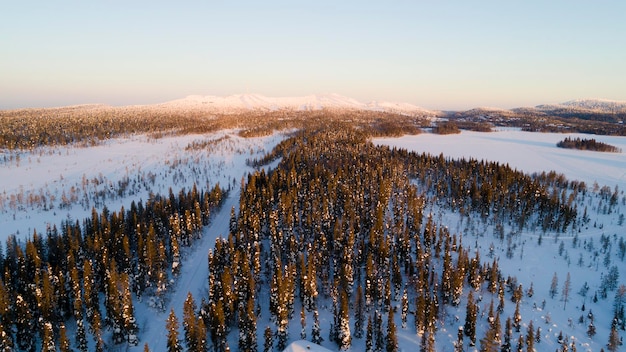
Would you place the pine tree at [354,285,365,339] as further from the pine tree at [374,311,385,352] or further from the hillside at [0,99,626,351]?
the pine tree at [374,311,385,352]

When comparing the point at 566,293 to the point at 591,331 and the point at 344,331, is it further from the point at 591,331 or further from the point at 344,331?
the point at 344,331

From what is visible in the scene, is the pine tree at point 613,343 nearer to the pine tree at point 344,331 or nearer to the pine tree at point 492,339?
the pine tree at point 492,339

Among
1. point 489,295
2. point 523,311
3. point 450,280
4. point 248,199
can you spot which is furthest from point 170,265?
point 523,311

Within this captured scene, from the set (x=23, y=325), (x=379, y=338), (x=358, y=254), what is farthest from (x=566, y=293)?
(x=23, y=325)

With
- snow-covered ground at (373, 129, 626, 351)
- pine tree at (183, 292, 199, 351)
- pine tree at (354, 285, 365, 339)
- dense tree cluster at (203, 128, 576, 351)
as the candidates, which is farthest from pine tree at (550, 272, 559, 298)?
pine tree at (183, 292, 199, 351)

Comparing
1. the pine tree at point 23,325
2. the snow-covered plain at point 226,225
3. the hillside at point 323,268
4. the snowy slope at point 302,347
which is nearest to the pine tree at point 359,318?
the hillside at point 323,268

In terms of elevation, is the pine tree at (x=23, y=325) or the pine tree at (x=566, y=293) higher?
the pine tree at (x=23, y=325)
